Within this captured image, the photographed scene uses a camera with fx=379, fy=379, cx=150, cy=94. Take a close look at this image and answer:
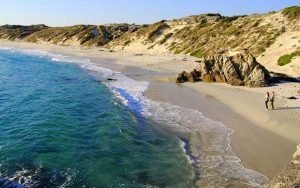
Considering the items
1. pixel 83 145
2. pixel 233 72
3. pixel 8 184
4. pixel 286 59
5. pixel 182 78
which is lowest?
pixel 8 184

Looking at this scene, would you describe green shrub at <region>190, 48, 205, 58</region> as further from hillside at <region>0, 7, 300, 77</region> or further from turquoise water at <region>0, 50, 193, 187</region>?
turquoise water at <region>0, 50, 193, 187</region>

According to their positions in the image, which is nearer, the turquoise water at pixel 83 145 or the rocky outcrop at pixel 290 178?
the rocky outcrop at pixel 290 178

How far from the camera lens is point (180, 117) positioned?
82.5ft

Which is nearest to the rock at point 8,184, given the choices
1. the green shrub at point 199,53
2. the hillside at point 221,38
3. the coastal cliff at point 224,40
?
the coastal cliff at point 224,40

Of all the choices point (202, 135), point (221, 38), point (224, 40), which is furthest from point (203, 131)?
point (221, 38)

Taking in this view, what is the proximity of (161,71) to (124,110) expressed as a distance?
2316 centimetres

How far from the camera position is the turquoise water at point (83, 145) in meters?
15.1

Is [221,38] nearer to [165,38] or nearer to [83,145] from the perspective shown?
[165,38]

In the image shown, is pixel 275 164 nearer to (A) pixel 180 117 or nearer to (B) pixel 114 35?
(A) pixel 180 117

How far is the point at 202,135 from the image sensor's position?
69.6 feet

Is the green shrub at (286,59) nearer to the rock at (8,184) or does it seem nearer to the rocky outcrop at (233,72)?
the rocky outcrop at (233,72)

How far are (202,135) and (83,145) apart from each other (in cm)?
664

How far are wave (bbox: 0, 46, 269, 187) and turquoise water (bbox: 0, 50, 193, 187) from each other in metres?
0.83

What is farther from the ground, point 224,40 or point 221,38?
point 221,38
